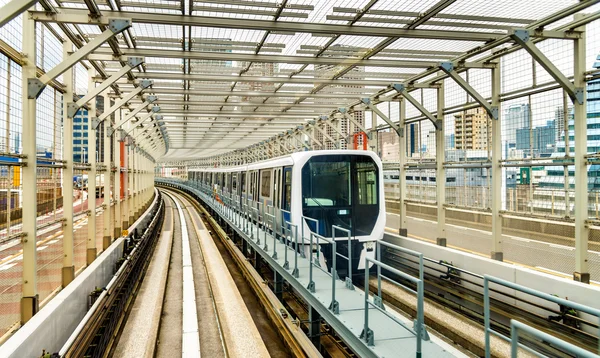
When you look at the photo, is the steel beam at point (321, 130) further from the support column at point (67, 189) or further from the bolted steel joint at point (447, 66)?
the support column at point (67, 189)

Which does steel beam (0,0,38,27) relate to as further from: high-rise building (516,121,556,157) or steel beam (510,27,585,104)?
high-rise building (516,121,556,157)

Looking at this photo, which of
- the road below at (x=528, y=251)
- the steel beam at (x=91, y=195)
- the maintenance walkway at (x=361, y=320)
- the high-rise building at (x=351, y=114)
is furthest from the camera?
the high-rise building at (x=351, y=114)

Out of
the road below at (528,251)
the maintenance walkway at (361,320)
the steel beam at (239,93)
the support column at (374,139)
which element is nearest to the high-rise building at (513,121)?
the road below at (528,251)

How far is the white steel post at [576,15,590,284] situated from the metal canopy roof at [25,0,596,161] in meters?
0.87

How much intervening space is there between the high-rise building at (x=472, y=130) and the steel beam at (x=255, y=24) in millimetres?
1776

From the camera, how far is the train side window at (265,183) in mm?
10784

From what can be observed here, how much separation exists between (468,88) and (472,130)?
1.38m

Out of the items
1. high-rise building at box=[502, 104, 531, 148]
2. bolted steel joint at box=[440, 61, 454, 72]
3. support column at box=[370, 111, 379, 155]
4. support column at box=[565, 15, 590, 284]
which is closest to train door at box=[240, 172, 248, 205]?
support column at box=[370, 111, 379, 155]

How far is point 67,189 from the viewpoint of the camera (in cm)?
721

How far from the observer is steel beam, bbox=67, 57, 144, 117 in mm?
7310

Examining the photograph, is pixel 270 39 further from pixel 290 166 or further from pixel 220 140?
pixel 220 140

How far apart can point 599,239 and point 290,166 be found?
560 cm

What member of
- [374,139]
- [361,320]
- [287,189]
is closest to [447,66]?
[287,189]

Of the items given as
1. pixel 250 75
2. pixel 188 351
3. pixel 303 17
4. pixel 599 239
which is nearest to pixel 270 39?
pixel 303 17
